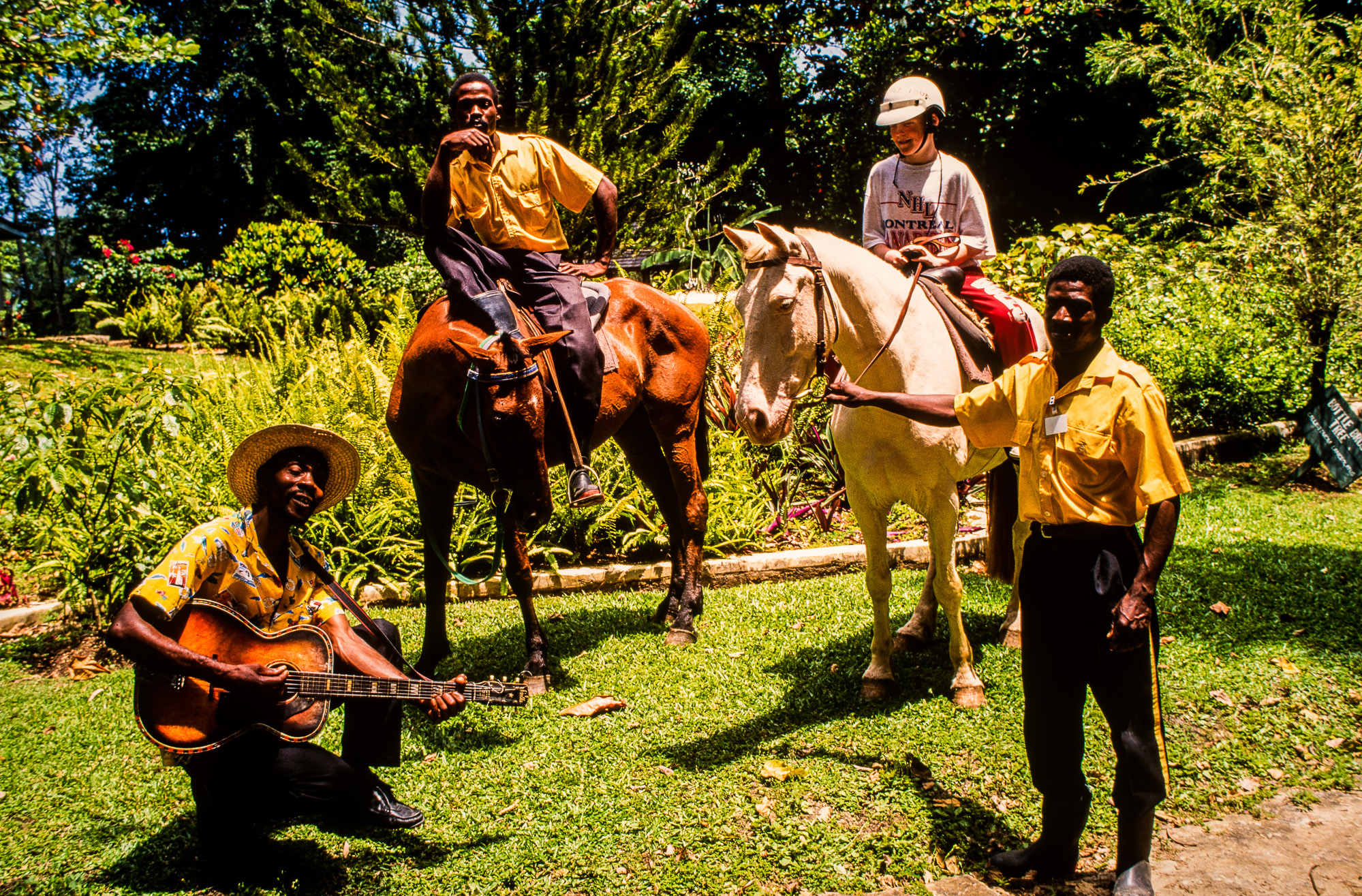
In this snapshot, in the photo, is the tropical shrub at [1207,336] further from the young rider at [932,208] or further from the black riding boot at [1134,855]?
the black riding boot at [1134,855]

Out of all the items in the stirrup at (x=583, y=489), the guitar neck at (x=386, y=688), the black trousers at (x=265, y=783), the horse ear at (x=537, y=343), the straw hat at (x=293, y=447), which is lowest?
the black trousers at (x=265, y=783)

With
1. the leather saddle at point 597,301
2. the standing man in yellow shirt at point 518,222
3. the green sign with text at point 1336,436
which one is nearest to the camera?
the standing man in yellow shirt at point 518,222

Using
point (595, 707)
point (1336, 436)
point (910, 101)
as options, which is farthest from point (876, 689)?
point (1336, 436)

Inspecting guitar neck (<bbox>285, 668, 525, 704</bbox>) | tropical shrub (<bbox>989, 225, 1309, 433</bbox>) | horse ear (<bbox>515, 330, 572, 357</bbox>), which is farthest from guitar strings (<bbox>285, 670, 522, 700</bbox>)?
tropical shrub (<bbox>989, 225, 1309, 433</bbox>)

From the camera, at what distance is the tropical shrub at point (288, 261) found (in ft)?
52.3

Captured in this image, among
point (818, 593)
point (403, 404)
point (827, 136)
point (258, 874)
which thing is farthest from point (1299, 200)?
point (827, 136)

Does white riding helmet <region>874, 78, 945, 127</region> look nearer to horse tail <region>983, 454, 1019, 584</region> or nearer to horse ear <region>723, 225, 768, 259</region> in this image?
horse ear <region>723, 225, 768, 259</region>

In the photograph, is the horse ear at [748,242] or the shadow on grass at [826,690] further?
the shadow on grass at [826,690]

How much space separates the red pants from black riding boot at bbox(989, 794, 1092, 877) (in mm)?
2785

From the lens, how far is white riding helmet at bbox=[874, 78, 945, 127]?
4.96 m

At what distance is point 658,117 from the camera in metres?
14.0

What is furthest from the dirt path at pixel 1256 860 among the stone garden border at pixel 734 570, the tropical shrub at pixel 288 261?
the tropical shrub at pixel 288 261

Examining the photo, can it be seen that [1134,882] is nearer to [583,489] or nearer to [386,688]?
[386,688]

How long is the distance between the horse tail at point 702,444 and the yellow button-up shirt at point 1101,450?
3.47 metres
